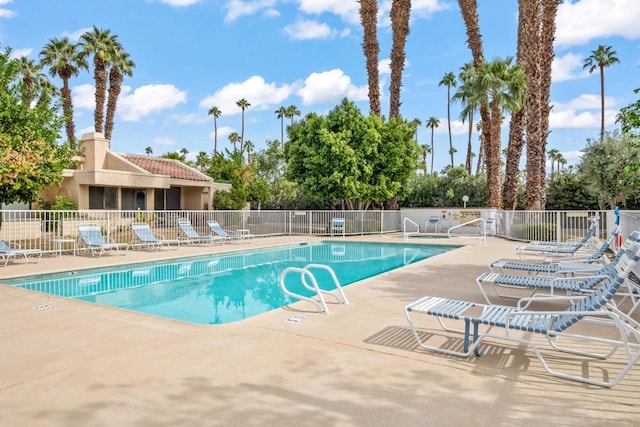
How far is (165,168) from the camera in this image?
1203 inches

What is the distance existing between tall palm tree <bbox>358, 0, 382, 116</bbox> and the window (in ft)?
52.8

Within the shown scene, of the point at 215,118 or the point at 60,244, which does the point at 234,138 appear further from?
the point at 60,244

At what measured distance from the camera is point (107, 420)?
3.41 m

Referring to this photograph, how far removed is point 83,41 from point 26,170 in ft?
95.8

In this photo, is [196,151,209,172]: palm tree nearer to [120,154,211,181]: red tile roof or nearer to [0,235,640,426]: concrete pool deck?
[120,154,211,181]: red tile roof

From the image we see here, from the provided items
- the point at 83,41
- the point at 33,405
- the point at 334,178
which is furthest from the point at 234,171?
the point at 33,405

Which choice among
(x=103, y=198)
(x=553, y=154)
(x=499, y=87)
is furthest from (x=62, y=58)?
(x=553, y=154)

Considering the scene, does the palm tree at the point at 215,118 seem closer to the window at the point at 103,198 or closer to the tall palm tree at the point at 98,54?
the tall palm tree at the point at 98,54

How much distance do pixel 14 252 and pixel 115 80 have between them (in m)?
28.5

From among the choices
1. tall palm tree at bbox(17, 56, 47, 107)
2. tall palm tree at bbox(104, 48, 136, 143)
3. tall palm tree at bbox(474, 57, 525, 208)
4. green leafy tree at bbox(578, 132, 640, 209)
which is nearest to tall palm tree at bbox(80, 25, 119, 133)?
tall palm tree at bbox(104, 48, 136, 143)

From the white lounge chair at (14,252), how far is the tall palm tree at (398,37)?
21420mm

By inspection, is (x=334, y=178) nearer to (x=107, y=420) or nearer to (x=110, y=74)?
(x=107, y=420)

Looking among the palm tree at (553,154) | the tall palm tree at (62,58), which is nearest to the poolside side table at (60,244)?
the tall palm tree at (62,58)

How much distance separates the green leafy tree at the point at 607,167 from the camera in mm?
23922
